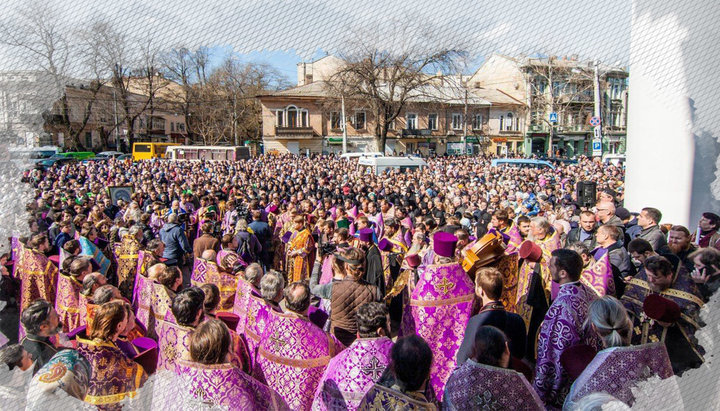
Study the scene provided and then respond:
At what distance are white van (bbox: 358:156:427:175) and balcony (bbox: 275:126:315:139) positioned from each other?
16.3 m

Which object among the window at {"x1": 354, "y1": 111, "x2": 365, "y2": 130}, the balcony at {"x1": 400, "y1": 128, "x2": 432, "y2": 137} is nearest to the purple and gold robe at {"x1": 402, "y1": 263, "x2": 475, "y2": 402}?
the window at {"x1": 354, "y1": 111, "x2": 365, "y2": 130}

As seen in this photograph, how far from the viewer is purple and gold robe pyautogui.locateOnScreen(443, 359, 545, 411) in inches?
74.9

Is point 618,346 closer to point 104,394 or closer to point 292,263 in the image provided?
point 104,394

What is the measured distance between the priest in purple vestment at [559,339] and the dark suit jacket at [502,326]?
0.20 m

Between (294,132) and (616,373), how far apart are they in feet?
119

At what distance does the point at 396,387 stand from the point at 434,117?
4353cm

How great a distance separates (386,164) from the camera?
70.5 feet

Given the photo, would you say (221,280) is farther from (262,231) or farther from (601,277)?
(601,277)

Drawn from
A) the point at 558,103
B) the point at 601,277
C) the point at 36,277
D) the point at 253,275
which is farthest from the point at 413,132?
the point at 253,275

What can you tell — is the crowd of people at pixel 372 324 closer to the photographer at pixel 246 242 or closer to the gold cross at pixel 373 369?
the gold cross at pixel 373 369

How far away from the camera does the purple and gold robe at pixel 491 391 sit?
74.9 inches

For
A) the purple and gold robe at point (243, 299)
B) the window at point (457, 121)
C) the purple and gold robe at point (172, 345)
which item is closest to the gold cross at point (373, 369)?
the purple and gold robe at point (172, 345)

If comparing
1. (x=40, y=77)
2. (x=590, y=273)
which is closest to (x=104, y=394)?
(x=40, y=77)

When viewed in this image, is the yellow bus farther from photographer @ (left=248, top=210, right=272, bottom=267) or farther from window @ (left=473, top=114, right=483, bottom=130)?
photographer @ (left=248, top=210, right=272, bottom=267)
